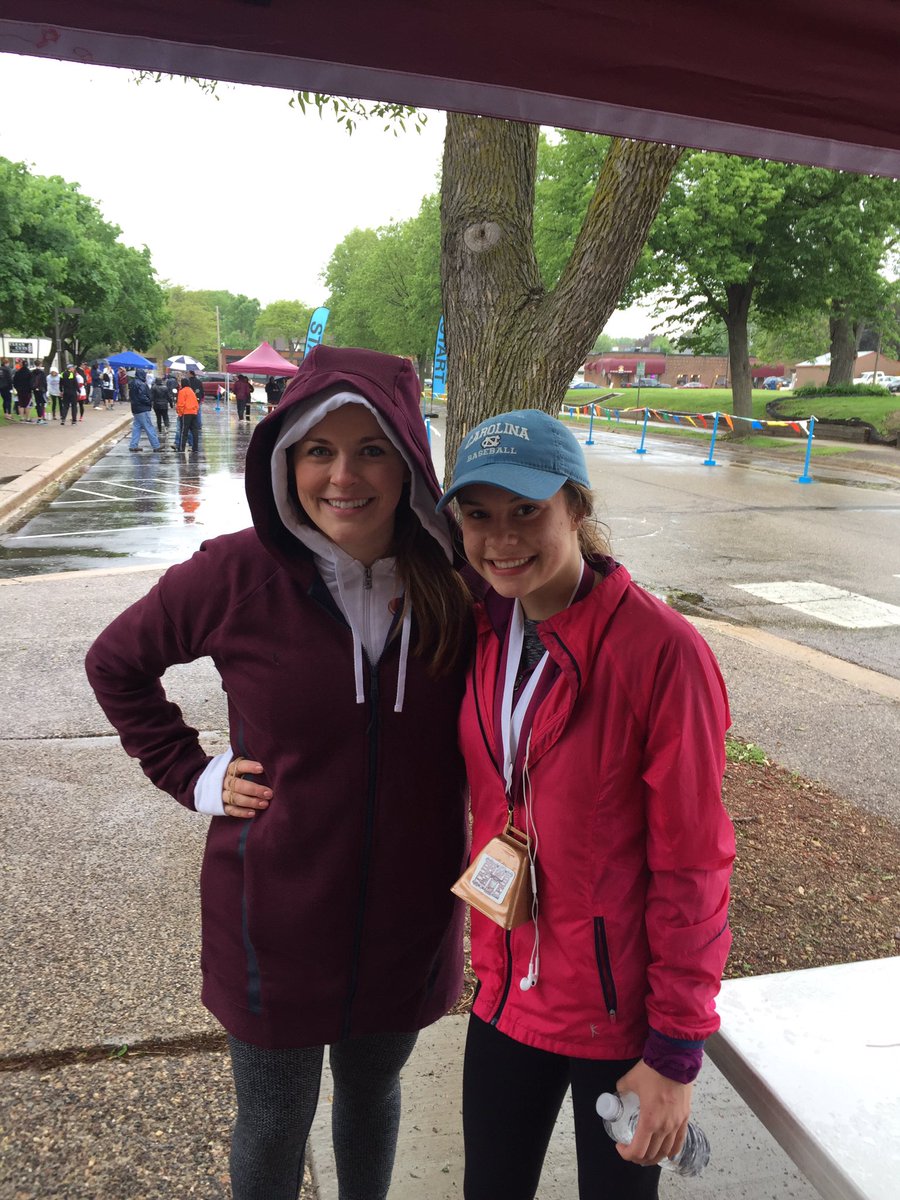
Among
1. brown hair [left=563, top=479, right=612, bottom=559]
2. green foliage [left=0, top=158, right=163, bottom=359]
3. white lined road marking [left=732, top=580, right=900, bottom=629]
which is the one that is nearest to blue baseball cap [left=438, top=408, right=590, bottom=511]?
brown hair [left=563, top=479, right=612, bottom=559]

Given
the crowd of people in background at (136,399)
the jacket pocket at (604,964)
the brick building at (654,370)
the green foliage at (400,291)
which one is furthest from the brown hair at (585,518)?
the brick building at (654,370)

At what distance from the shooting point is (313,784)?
166 centimetres

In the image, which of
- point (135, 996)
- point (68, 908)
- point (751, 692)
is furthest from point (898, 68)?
point (751, 692)

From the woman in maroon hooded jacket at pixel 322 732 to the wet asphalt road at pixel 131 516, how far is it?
744cm

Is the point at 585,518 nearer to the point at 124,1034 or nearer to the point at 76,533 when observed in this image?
the point at 124,1034

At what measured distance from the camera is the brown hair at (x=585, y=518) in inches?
65.3

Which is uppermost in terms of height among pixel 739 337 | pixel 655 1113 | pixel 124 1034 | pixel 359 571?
pixel 739 337

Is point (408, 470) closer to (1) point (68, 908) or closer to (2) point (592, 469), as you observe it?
(1) point (68, 908)

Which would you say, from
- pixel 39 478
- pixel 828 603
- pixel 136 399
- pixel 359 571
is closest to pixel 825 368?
pixel 136 399

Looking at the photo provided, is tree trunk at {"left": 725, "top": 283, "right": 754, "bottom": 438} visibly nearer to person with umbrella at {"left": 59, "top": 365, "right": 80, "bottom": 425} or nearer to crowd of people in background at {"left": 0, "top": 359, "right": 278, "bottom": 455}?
crowd of people in background at {"left": 0, "top": 359, "right": 278, "bottom": 455}

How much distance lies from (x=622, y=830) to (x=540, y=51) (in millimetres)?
1430

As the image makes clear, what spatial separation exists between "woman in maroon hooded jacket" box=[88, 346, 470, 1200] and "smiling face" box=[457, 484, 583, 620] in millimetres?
157

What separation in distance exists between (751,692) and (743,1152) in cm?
388

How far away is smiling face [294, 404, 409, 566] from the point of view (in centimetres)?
167
